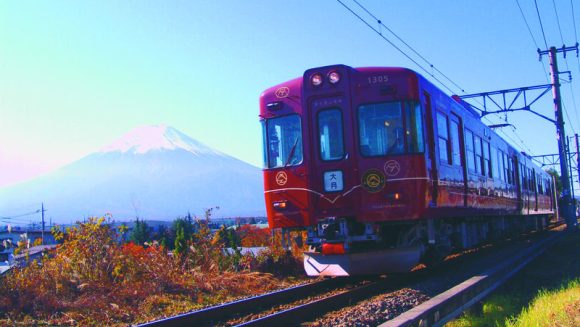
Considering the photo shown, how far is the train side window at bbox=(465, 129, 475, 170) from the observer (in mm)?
12344

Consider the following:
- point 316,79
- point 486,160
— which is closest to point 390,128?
point 316,79

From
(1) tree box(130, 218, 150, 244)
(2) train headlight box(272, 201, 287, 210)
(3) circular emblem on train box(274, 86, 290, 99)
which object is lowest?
(1) tree box(130, 218, 150, 244)

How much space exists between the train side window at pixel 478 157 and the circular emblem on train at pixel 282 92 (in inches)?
203

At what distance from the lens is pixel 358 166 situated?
375 inches

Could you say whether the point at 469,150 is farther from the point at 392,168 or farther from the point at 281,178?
the point at 281,178

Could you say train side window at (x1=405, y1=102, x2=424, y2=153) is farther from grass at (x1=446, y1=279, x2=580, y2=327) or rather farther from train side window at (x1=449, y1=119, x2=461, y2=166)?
grass at (x1=446, y1=279, x2=580, y2=327)

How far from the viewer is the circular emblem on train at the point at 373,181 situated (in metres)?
9.38

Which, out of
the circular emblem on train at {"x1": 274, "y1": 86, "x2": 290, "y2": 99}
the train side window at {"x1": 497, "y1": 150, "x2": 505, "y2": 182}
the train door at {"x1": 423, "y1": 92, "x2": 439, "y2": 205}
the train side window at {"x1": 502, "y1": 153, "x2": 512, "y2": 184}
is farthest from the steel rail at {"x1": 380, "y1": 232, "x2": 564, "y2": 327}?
the train side window at {"x1": 502, "y1": 153, "x2": 512, "y2": 184}

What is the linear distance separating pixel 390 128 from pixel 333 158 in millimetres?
1047

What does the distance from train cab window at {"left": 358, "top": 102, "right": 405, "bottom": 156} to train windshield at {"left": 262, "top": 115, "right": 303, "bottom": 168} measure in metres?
1.11

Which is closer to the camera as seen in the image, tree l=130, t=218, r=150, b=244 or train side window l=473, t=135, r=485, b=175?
train side window l=473, t=135, r=485, b=175

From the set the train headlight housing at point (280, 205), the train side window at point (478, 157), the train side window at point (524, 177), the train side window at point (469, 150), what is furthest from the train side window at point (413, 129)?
the train side window at point (524, 177)

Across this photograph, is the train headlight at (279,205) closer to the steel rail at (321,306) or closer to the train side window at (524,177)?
the steel rail at (321,306)

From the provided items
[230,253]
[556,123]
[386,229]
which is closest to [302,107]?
[386,229]
